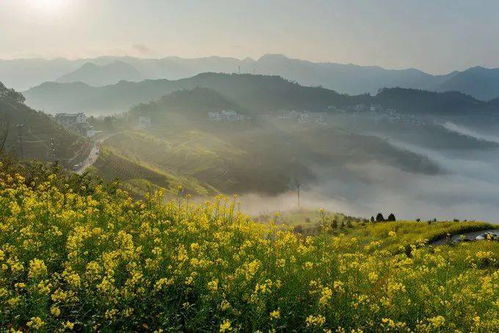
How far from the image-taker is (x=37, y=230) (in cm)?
1409

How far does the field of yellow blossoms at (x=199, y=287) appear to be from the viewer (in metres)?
9.95

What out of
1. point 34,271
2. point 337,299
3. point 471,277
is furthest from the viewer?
point 471,277

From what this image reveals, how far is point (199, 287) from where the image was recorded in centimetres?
1123

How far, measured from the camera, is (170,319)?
10359 millimetres

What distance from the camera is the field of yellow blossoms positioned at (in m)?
9.95

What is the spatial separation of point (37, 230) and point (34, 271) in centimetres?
513

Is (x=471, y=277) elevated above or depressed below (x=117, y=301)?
below

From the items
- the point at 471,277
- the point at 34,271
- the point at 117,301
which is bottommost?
the point at 471,277

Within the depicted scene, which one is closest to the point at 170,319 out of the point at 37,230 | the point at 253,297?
the point at 253,297

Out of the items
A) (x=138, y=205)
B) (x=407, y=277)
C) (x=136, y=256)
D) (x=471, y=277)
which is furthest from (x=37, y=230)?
(x=471, y=277)

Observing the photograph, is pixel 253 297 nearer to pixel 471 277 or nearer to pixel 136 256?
pixel 136 256

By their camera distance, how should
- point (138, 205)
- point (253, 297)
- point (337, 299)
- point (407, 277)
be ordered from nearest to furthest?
point (253, 297), point (337, 299), point (407, 277), point (138, 205)

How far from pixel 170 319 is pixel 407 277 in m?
7.87

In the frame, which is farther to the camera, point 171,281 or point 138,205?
point 138,205
